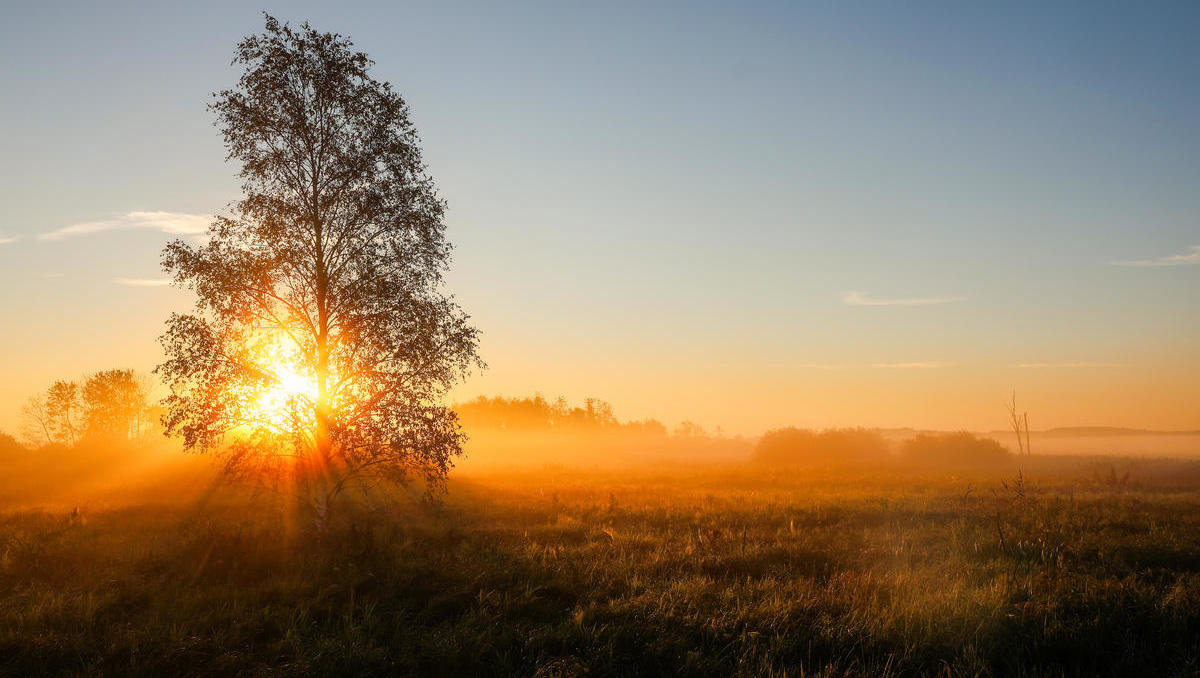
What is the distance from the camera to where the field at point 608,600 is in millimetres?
7566

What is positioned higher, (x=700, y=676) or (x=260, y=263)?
(x=260, y=263)

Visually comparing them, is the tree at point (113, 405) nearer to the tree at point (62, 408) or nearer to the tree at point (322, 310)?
the tree at point (62, 408)

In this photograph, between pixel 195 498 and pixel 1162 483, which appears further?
pixel 1162 483

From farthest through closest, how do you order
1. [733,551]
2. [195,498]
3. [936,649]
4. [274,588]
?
[195,498]
[733,551]
[274,588]
[936,649]

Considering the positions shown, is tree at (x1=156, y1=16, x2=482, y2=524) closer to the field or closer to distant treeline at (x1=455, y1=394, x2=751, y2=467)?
the field

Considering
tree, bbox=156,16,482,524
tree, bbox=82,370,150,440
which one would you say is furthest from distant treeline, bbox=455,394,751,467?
tree, bbox=156,16,482,524

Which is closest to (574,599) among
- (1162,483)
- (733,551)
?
(733,551)

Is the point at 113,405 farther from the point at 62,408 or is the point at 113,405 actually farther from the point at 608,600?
the point at 608,600

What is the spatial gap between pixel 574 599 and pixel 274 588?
16.6ft

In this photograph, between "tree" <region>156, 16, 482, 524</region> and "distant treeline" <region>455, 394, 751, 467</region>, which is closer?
"tree" <region>156, 16, 482, 524</region>

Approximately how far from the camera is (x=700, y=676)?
279 inches

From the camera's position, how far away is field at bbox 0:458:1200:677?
7.57 m

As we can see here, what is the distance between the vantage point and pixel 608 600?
32.2 ft

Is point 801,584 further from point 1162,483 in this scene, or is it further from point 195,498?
point 1162,483
